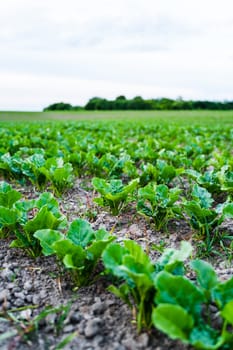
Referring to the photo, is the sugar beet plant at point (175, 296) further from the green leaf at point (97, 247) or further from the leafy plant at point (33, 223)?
the leafy plant at point (33, 223)

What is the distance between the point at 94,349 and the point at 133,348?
0.16m

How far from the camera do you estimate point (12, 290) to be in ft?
6.29

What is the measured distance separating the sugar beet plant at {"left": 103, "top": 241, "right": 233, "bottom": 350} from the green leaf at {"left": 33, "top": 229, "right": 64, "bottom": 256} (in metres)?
0.43

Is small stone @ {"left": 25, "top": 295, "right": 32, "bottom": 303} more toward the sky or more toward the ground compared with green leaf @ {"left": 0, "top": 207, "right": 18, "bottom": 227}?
more toward the ground

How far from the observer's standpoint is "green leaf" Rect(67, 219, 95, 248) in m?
1.95

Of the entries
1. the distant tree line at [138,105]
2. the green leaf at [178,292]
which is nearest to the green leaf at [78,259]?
the green leaf at [178,292]

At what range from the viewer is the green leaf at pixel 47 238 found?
1924 mm

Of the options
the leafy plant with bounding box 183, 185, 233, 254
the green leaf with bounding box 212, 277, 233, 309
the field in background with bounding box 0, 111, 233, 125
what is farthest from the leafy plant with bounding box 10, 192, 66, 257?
the field in background with bounding box 0, 111, 233, 125

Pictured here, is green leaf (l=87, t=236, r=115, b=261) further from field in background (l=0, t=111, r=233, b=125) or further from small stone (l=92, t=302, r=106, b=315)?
field in background (l=0, t=111, r=233, b=125)

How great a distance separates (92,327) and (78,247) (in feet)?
1.20

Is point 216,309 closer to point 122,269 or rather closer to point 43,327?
point 122,269

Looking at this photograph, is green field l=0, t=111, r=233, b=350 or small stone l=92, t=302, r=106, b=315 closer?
green field l=0, t=111, r=233, b=350

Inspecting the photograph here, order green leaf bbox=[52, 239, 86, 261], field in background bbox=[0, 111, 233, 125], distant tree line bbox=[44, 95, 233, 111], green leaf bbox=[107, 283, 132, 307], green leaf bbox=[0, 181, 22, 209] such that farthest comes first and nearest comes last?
distant tree line bbox=[44, 95, 233, 111], field in background bbox=[0, 111, 233, 125], green leaf bbox=[0, 181, 22, 209], green leaf bbox=[52, 239, 86, 261], green leaf bbox=[107, 283, 132, 307]

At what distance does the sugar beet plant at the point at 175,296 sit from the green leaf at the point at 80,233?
1.03 ft
